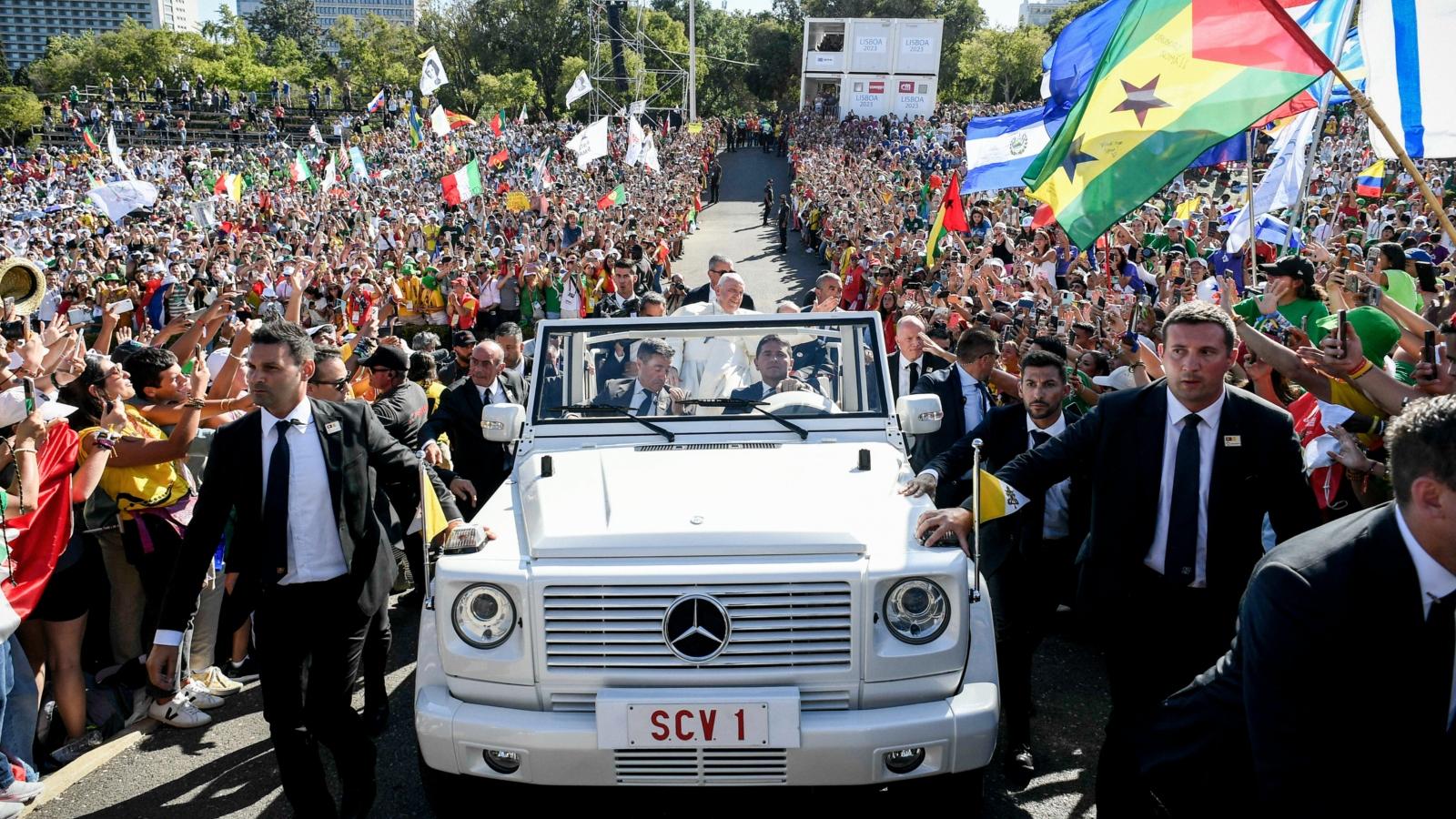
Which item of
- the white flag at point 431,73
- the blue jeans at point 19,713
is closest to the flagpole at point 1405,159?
the blue jeans at point 19,713

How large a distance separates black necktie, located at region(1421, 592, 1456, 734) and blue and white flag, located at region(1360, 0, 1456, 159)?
5.53 m

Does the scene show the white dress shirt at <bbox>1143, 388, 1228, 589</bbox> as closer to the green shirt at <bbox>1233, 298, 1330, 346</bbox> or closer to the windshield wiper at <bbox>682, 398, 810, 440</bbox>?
the windshield wiper at <bbox>682, 398, 810, 440</bbox>

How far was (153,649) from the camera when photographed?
423cm

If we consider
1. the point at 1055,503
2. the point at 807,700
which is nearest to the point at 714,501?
the point at 807,700

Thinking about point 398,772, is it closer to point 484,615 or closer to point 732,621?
point 484,615

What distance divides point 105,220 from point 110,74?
56.4m

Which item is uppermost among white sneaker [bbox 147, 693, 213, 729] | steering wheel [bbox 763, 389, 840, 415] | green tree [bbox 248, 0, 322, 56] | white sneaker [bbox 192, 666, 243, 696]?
green tree [bbox 248, 0, 322, 56]

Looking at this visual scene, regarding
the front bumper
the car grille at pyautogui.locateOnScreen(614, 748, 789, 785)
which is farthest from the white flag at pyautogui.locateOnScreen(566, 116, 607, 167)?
the car grille at pyautogui.locateOnScreen(614, 748, 789, 785)

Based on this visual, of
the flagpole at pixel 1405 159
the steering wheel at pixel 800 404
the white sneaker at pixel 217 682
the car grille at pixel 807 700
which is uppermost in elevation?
the flagpole at pixel 1405 159

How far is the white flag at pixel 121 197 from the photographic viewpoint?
19.6 metres

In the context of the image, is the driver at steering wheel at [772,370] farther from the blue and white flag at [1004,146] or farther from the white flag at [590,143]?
the white flag at [590,143]

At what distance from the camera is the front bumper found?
152 inches

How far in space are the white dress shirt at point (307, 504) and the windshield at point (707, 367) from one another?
1.23 metres

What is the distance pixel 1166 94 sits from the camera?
21.7 feet
